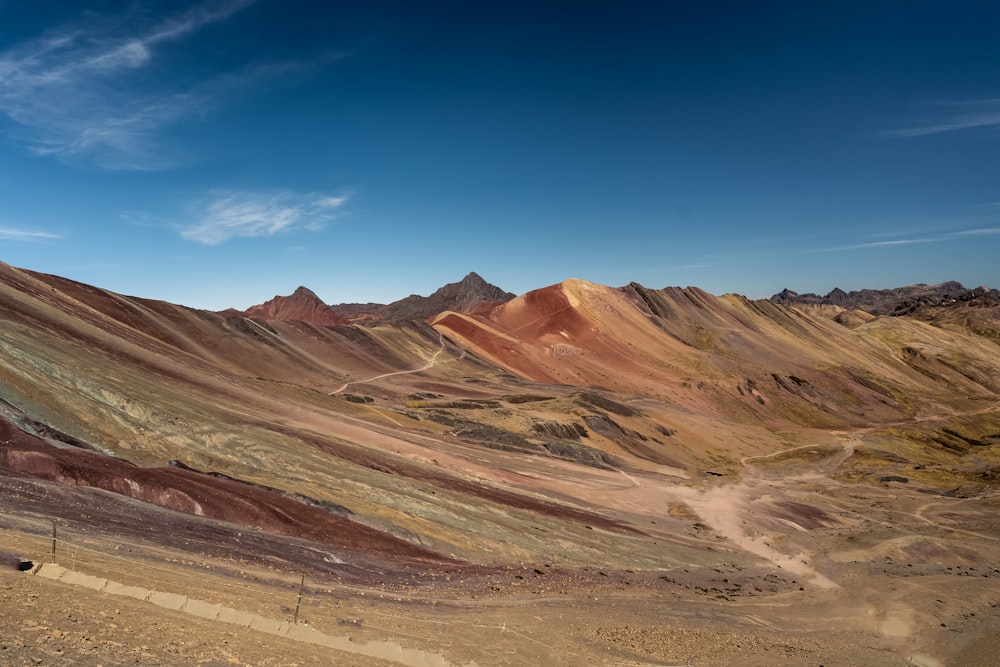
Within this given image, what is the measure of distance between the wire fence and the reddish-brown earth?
125mm

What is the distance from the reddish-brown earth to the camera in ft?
53.3

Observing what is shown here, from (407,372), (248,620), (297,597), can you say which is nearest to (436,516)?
(297,597)

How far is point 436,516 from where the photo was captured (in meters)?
31.7

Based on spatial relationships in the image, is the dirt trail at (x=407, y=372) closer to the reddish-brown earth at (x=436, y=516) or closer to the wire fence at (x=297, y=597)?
the reddish-brown earth at (x=436, y=516)

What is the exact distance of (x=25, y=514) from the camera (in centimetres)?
1666

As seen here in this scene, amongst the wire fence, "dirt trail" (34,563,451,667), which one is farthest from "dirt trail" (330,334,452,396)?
"dirt trail" (34,563,451,667)

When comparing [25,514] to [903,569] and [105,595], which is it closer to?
[105,595]

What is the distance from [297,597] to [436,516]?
15056 millimetres

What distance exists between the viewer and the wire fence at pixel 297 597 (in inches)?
576

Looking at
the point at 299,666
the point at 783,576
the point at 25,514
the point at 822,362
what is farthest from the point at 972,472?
the point at 25,514

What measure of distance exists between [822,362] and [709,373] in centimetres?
4489

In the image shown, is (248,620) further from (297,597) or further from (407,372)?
(407,372)

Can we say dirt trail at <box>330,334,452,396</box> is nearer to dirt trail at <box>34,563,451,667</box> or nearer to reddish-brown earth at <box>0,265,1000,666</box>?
reddish-brown earth at <box>0,265,1000,666</box>

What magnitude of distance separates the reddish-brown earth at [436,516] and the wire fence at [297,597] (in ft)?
0.41
